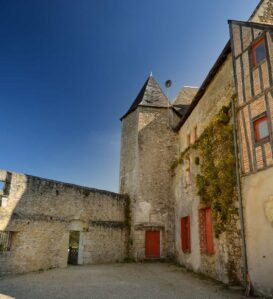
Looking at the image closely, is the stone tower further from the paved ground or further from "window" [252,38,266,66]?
"window" [252,38,266,66]

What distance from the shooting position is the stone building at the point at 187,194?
614cm

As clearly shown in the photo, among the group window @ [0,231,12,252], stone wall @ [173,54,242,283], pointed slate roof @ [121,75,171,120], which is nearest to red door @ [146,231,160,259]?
stone wall @ [173,54,242,283]

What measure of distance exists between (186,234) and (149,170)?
3.64 meters

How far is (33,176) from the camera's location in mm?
9344

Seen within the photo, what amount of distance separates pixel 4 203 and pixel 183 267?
660 centimetres

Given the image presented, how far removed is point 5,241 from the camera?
829 cm

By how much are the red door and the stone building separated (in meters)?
0.04

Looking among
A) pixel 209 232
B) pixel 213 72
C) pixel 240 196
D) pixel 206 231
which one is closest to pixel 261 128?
pixel 240 196

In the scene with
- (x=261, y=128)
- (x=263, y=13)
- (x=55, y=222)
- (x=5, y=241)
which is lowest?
(x=5, y=241)

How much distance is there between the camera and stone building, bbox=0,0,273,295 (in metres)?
6.14

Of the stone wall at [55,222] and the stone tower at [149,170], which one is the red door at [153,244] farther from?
the stone wall at [55,222]

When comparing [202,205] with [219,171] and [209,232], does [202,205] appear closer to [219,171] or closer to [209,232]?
[209,232]

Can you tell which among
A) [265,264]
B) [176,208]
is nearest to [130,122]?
[176,208]

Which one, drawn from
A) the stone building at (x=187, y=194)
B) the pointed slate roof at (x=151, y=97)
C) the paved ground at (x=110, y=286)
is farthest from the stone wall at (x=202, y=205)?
the pointed slate roof at (x=151, y=97)
